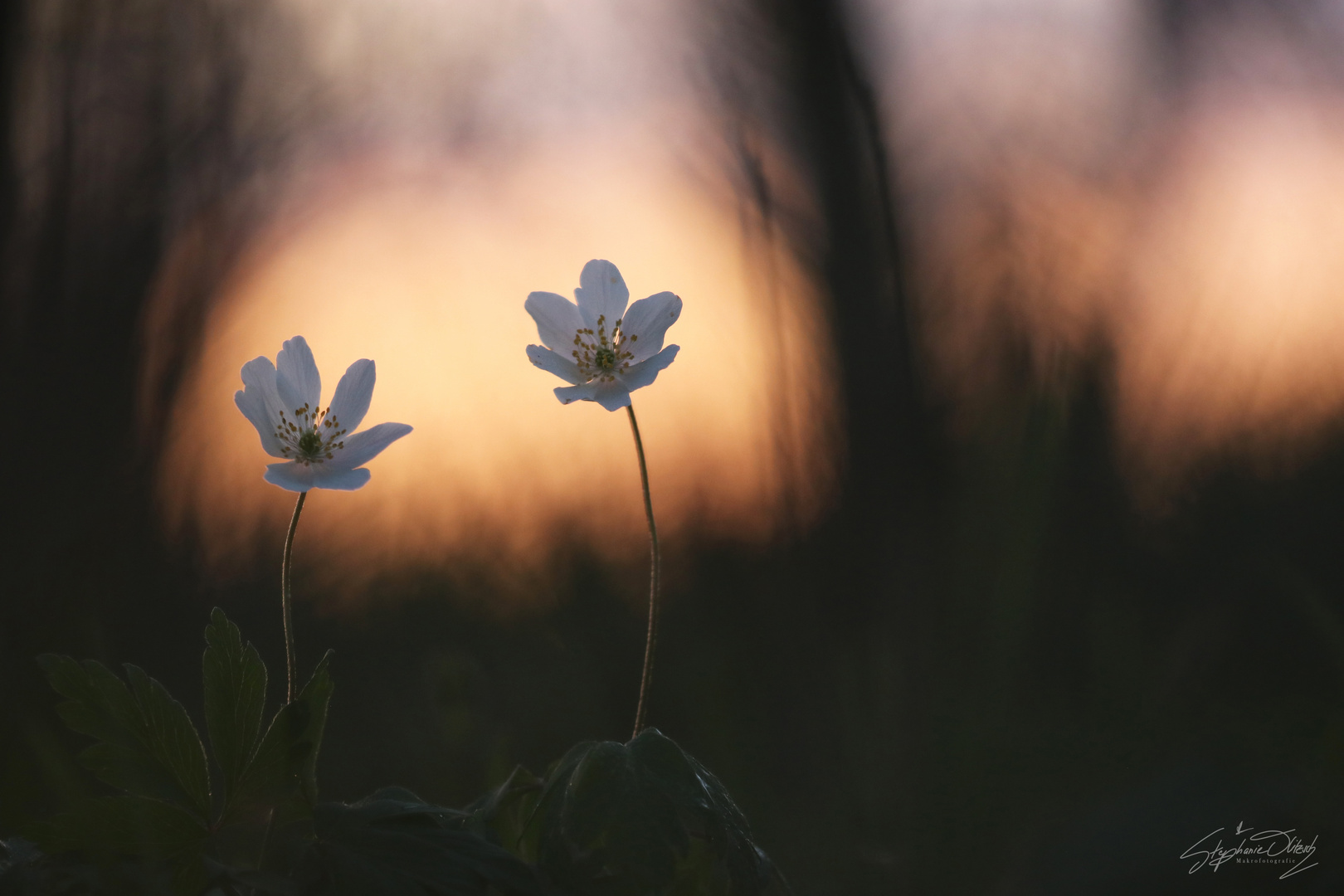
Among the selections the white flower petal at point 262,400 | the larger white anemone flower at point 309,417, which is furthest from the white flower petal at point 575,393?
the white flower petal at point 262,400

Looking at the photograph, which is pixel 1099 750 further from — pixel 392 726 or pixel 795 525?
pixel 392 726

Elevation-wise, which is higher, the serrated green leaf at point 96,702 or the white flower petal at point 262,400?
the white flower petal at point 262,400

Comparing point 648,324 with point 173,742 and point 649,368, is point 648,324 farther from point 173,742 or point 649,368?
point 173,742

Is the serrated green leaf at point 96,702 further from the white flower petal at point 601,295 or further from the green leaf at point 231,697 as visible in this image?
the white flower petal at point 601,295

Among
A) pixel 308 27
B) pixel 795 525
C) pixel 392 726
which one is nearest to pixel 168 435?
pixel 392 726

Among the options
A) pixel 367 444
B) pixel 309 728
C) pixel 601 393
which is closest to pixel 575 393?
pixel 601 393

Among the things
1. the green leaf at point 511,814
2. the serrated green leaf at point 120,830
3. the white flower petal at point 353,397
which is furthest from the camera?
the white flower petal at point 353,397
